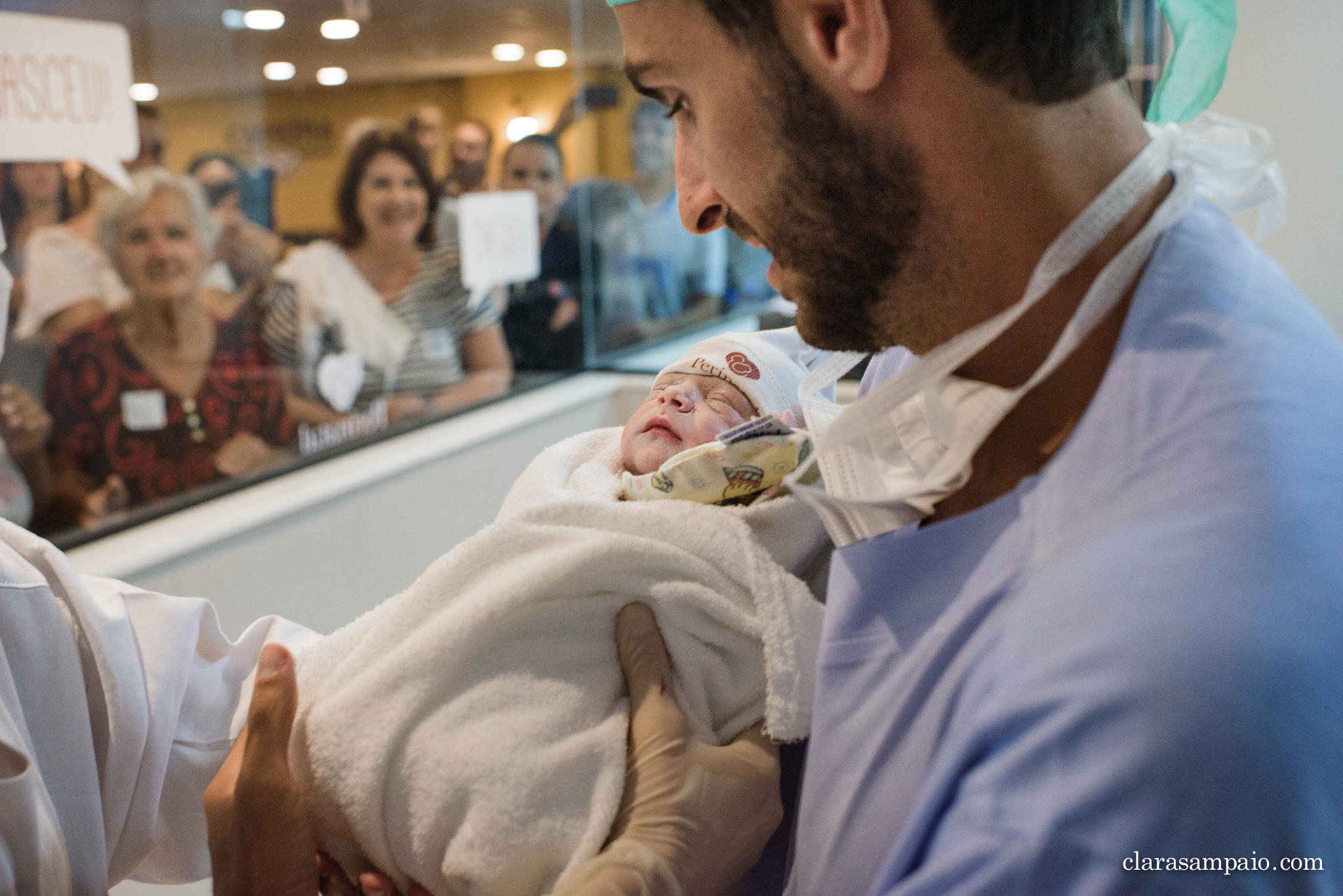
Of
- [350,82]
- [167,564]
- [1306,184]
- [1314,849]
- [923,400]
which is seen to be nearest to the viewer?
[1314,849]

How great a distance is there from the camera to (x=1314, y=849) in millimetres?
504

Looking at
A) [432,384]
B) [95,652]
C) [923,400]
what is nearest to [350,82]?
[432,384]

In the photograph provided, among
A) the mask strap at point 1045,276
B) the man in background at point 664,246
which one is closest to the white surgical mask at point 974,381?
the mask strap at point 1045,276

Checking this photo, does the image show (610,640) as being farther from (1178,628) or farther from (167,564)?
(167,564)

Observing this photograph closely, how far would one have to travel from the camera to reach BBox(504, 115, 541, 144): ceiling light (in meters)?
3.16

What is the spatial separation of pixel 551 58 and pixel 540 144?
307 millimetres

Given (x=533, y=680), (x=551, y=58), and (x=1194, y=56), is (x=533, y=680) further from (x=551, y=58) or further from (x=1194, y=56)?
(x=551, y=58)

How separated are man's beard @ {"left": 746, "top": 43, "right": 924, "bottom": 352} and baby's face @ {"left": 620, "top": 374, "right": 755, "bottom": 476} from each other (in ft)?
1.40

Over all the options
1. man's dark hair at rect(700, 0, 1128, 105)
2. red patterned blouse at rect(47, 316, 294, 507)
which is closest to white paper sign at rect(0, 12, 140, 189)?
red patterned blouse at rect(47, 316, 294, 507)

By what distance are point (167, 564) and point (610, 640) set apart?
1.47m

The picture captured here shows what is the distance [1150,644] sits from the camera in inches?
20.7

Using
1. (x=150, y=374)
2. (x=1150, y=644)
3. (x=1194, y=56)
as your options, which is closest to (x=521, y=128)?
(x=150, y=374)

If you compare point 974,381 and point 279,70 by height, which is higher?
point 279,70

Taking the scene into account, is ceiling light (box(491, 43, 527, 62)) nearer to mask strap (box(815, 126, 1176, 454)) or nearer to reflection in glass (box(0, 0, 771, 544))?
reflection in glass (box(0, 0, 771, 544))
